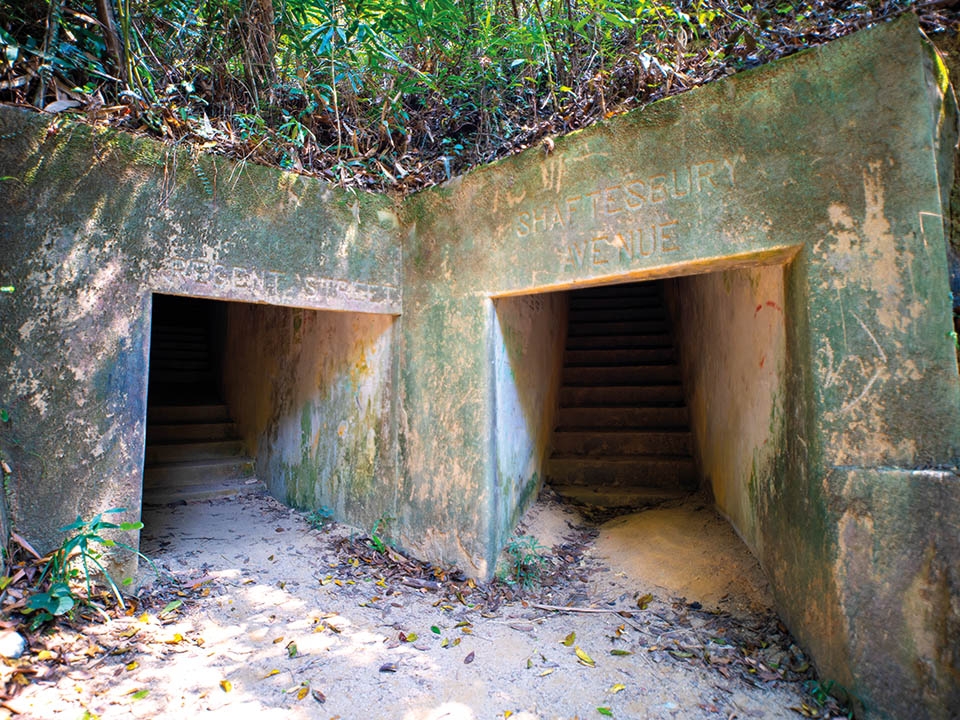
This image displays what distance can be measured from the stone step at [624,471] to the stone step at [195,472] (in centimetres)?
306

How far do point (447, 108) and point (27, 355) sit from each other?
118 inches

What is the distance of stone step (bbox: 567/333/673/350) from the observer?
5.62m

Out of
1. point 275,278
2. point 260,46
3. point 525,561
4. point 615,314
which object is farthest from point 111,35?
point 615,314

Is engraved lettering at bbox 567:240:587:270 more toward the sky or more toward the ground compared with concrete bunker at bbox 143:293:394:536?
more toward the sky

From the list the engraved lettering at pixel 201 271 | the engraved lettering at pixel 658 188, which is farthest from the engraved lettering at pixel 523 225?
the engraved lettering at pixel 201 271

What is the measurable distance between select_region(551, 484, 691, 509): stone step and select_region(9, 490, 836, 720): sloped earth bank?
1.37ft

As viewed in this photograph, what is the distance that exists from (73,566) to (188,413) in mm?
3345

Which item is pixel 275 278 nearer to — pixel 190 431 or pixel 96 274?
pixel 96 274

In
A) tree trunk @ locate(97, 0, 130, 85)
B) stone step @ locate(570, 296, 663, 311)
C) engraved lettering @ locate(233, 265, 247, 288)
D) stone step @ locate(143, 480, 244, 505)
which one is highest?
tree trunk @ locate(97, 0, 130, 85)

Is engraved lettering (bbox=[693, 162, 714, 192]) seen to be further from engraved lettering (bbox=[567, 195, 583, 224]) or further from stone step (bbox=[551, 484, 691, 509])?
stone step (bbox=[551, 484, 691, 509])

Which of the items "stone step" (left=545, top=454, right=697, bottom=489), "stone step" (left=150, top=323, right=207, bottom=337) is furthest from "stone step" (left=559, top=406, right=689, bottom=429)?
"stone step" (left=150, top=323, right=207, bottom=337)

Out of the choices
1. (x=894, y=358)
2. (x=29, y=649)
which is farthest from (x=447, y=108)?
(x=29, y=649)

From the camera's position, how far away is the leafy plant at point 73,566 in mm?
2176

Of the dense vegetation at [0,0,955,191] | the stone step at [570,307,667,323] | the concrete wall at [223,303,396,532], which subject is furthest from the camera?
the stone step at [570,307,667,323]
